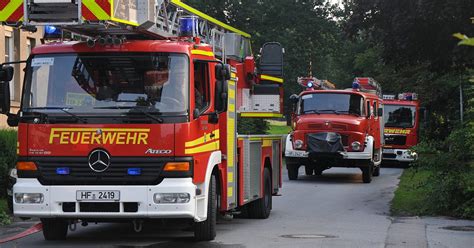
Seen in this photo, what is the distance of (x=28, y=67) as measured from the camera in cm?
946

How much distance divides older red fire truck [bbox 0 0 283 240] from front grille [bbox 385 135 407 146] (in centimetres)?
2089

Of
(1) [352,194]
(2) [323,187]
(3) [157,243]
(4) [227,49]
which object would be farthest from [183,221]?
A: (2) [323,187]

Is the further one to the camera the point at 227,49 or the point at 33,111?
the point at 227,49

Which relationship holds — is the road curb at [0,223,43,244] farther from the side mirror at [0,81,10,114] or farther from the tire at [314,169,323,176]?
the tire at [314,169,323,176]

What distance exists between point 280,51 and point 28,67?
5.08 metres

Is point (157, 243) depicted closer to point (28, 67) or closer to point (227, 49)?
point (28, 67)

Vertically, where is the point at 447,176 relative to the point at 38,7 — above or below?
below

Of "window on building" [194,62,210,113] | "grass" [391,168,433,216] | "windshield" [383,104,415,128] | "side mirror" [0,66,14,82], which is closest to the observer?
"side mirror" [0,66,14,82]

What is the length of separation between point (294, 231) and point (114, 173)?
3685 millimetres

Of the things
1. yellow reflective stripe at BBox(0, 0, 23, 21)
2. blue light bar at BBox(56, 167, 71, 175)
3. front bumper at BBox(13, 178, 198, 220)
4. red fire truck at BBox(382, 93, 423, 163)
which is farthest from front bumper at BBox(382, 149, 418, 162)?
yellow reflective stripe at BBox(0, 0, 23, 21)

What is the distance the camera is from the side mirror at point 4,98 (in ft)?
31.1

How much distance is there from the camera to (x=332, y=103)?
72.2ft

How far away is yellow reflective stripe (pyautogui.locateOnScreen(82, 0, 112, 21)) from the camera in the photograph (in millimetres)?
8799

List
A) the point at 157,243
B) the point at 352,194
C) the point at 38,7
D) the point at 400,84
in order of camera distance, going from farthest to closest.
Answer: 1. the point at 400,84
2. the point at 352,194
3. the point at 157,243
4. the point at 38,7
